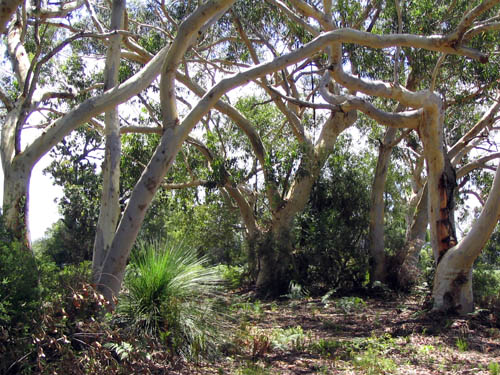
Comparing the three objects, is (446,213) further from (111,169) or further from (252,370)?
(111,169)

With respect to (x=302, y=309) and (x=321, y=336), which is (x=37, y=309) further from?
(x=302, y=309)

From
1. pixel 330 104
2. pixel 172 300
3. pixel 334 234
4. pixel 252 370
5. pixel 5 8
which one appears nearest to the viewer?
pixel 5 8

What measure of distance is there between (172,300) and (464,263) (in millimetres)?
5112

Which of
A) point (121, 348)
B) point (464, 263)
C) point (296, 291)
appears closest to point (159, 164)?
point (121, 348)

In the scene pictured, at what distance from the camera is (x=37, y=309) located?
455cm

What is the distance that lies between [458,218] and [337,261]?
46.4 ft

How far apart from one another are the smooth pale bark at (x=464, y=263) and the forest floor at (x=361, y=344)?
0.33 m

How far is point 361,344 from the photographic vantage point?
7020 mm

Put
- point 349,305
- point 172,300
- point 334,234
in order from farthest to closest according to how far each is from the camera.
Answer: point 334,234
point 349,305
point 172,300

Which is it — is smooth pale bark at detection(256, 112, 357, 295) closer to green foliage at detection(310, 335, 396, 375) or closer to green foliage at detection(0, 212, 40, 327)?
green foliage at detection(310, 335, 396, 375)

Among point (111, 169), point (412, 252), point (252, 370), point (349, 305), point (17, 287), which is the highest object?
point (111, 169)

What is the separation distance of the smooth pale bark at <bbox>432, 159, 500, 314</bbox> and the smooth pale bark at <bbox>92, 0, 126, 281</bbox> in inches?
219

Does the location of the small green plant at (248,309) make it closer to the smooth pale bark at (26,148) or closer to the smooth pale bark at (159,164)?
the smooth pale bark at (159,164)

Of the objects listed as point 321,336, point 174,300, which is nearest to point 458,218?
point 321,336
